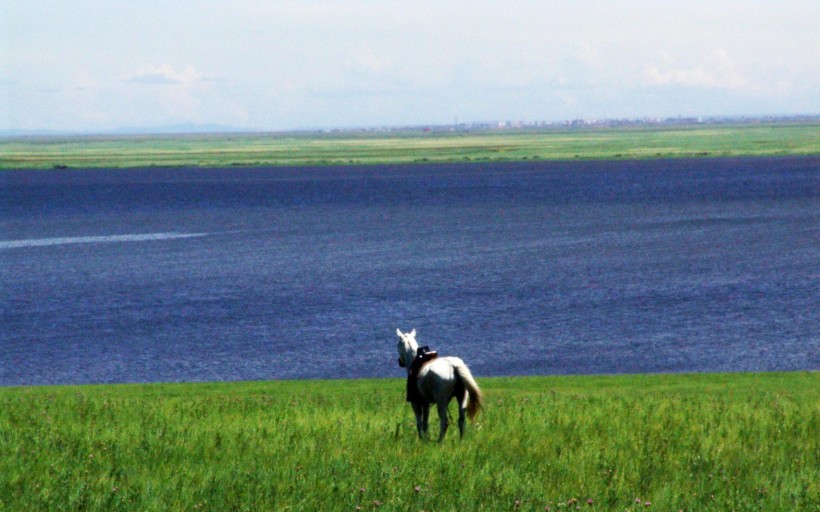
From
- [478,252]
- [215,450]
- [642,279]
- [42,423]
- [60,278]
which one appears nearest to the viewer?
[215,450]

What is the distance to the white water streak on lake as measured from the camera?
10288 cm

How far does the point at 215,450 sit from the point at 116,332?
37423 mm

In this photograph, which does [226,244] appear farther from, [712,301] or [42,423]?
[42,423]

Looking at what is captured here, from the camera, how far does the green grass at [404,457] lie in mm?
12461

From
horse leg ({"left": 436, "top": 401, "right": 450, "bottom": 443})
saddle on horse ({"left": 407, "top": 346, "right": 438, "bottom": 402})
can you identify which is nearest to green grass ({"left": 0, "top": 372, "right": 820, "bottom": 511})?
horse leg ({"left": 436, "top": 401, "right": 450, "bottom": 443})

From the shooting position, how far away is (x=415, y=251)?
88.1 m

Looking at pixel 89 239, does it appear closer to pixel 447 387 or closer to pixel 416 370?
pixel 416 370

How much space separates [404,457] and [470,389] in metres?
1.57

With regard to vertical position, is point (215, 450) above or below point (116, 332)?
above

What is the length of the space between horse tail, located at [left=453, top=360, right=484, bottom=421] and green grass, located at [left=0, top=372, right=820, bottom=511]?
436mm

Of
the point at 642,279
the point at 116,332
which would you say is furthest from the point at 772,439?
the point at 642,279

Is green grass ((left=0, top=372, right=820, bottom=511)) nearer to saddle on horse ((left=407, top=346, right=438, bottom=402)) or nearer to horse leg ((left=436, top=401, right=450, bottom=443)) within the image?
horse leg ((left=436, top=401, right=450, bottom=443))

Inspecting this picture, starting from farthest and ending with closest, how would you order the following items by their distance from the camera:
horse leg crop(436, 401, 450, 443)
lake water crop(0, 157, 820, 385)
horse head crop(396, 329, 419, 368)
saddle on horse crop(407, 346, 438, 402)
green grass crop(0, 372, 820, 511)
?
lake water crop(0, 157, 820, 385) < horse head crop(396, 329, 419, 368) < saddle on horse crop(407, 346, 438, 402) < horse leg crop(436, 401, 450, 443) < green grass crop(0, 372, 820, 511)

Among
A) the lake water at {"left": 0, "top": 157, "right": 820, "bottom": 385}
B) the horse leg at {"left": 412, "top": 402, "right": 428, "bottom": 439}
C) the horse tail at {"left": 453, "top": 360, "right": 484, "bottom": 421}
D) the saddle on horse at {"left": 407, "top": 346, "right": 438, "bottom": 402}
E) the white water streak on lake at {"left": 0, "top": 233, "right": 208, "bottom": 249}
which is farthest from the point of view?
the white water streak on lake at {"left": 0, "top": 233, "right": 208, "bottom": 249}
